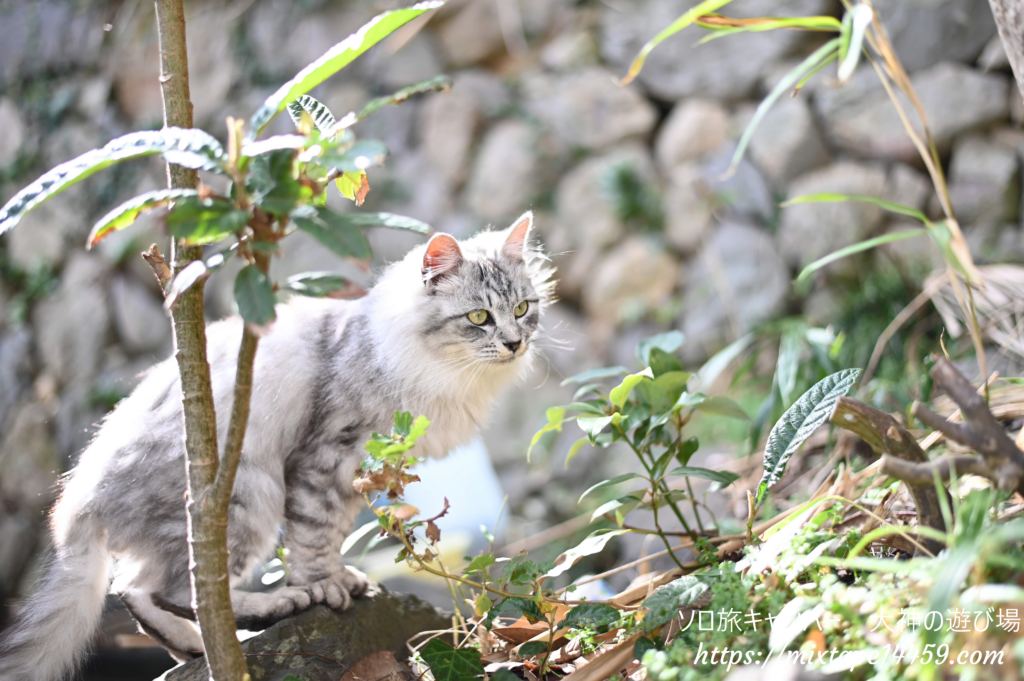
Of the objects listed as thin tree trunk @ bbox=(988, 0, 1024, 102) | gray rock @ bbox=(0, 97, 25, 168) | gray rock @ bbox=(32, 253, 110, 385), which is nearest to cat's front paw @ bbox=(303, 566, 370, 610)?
thin tree trunk @ bbox=(988, 0, 1024, 102)

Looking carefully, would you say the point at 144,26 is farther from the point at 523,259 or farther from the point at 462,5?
the point at 523,259

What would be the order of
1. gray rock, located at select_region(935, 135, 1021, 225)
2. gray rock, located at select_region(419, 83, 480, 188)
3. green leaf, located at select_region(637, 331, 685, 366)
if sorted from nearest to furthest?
green leaf, located at select_region(637, 331, 685, 366), gray rock, located at select_region(935, 135, 1021, 225), gray rock, located at select_region(419, 83, 480, 188)

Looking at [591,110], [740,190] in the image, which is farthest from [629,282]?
[591,110]

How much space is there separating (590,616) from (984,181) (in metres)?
3.40

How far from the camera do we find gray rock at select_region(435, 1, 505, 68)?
466cm

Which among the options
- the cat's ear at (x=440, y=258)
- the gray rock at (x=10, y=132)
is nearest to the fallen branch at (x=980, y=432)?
the cat's ear at (x=440, y=258)

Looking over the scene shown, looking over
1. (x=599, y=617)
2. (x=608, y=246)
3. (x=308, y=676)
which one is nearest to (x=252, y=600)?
(x=308, y=676)

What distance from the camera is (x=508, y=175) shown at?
4.55 metres

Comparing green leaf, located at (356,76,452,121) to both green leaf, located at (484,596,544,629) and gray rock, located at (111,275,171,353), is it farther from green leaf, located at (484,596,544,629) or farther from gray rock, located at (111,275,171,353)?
gray rock, located at (111,275,171,353)

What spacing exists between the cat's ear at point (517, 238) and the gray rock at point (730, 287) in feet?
7.41

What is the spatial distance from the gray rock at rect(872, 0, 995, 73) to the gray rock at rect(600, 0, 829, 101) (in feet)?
1.26

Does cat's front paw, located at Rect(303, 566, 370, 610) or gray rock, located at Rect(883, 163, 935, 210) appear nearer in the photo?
cat's front paw, located at Rect(303, 566, 370, 610)

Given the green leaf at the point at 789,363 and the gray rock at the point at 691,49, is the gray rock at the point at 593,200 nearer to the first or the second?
the gray rock at the point at 691,49

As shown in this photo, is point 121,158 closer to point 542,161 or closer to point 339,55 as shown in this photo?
point 339,55
